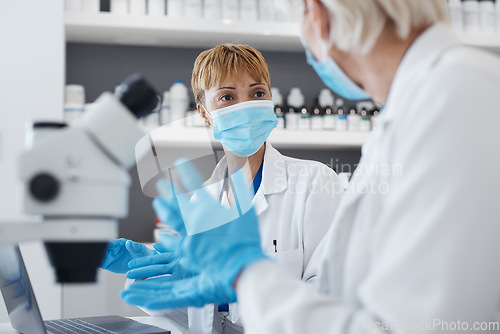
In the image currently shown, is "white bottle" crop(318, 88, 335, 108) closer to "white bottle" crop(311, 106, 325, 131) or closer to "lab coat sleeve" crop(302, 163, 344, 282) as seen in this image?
"white bottle" crop(311, 106, 325, 131)

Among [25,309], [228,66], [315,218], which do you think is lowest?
[25,309]

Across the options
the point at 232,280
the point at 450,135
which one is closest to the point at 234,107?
the point at 232,280

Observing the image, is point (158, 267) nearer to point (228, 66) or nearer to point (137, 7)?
point (228, 66)

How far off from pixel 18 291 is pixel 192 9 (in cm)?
188

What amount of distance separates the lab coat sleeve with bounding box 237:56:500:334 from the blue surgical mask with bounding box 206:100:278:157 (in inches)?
42.2

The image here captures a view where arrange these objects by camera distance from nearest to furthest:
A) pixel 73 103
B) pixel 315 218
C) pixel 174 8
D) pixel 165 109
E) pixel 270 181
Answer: pixel 315 218, pixel 270 181, pixel 73 103, pixel 174 8, pixel 165 109

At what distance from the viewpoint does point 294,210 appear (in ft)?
5.79

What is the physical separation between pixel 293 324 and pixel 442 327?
0.20m

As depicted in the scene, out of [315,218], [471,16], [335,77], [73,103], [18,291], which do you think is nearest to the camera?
[335,77]

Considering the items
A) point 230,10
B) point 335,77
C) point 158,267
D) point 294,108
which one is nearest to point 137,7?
point 230,10

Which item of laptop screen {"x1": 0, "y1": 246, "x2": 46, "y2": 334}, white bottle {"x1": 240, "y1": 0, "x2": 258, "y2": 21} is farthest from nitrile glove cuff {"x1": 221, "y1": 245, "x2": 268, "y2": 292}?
white bottle {"x1": 240, "y1": 0, "x2": 258, "y2": 21}

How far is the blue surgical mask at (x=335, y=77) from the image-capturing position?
932mm

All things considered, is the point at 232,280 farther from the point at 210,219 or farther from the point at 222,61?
the point at 222,61

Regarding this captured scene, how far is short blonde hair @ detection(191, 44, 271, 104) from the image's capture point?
5.82 ft
